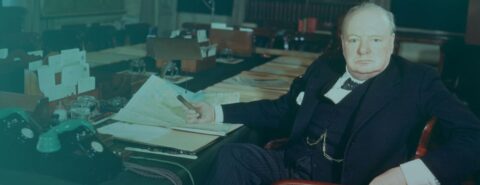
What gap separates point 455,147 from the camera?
1.44m

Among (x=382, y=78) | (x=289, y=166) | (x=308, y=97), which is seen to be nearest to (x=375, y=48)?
(x=382, y=78)

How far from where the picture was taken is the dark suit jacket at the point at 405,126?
4.75ft

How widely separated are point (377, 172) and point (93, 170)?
0.77 metres

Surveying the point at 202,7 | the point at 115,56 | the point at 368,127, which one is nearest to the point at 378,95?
the point at 368,127

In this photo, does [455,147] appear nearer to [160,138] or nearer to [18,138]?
[160,138]

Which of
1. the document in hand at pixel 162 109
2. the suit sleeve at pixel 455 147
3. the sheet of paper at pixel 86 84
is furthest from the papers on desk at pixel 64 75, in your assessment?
the suit sleeve at pixel 455 147

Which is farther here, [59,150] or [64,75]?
[64,75]

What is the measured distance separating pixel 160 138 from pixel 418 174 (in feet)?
2.38

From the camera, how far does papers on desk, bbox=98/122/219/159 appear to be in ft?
5.16

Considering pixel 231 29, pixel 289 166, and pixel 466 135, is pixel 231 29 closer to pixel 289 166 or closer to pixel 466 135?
pixel 289 166

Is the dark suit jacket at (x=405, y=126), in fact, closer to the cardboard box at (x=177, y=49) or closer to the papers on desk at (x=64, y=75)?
the papers on desk at (x=64, y=75)

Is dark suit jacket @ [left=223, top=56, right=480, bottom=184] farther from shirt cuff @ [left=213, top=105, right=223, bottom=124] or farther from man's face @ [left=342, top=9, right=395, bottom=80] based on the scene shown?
shirt cuff @ [left=213, top=105, right=223, bottom=124]

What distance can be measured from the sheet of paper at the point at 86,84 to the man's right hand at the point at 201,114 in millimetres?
395

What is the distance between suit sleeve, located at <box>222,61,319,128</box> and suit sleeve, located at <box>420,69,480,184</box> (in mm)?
537
